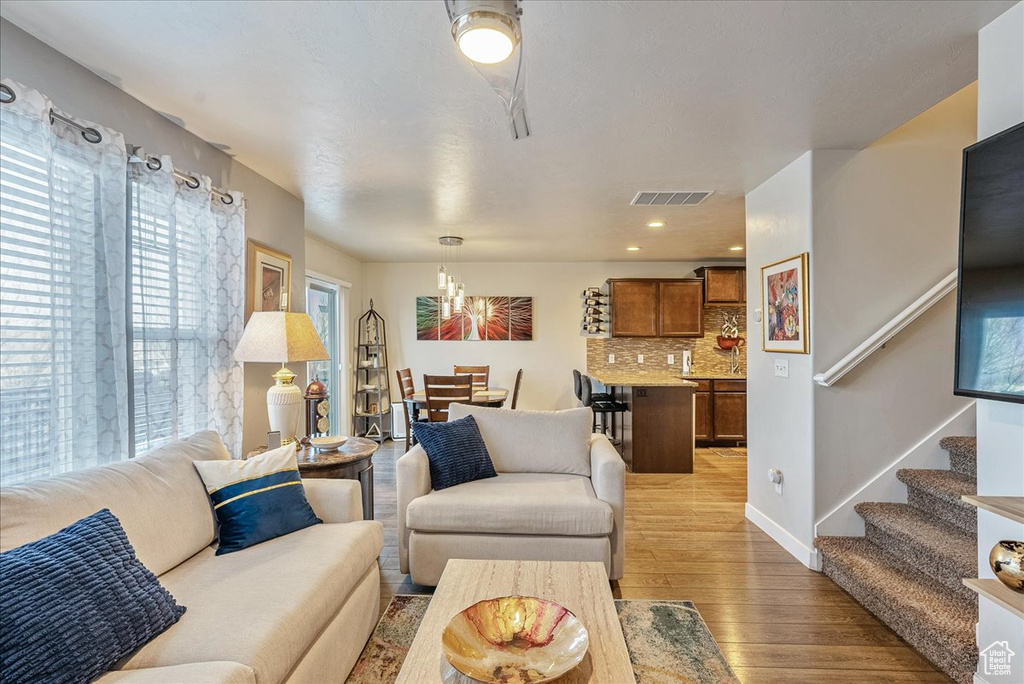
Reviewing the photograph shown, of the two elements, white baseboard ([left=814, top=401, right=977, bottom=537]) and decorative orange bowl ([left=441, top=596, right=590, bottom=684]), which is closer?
decorative orange bowl ([left=441, top=596, right=590, bottom=684])

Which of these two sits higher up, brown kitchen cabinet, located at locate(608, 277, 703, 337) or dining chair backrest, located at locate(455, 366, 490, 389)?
brown kitchen cabinet, located at locate(608, 277, 703, 337)

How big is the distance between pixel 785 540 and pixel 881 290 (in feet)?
5.47

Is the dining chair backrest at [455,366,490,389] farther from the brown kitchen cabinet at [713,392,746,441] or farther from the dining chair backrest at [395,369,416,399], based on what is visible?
the brown kitchen cabinet at [713,392,746,441]

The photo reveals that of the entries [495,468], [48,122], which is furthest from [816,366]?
[48,122]

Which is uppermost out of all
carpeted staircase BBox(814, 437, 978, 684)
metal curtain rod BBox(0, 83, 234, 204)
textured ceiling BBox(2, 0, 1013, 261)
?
textured ceiling BBox(2, 0, 1013, 261)

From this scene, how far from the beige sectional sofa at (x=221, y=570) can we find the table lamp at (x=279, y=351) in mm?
419

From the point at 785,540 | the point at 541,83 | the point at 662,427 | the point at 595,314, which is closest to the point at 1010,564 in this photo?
the point at 785,540

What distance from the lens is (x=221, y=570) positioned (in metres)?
1.79


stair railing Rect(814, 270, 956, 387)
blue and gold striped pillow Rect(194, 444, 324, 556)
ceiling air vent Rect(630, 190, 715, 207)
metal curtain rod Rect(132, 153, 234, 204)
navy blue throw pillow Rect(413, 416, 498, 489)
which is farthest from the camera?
ceiling air vent Rect(630, 190, 715, 207)

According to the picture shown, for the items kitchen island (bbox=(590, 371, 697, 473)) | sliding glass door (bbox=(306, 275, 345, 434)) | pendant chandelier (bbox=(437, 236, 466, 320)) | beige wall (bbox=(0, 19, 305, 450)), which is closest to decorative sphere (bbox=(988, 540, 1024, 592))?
kitchen island (bbox=(590, 371, 697, 473))

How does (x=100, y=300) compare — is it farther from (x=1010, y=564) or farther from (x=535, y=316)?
(x=535, y=316)

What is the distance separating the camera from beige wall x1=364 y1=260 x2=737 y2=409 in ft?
22.2

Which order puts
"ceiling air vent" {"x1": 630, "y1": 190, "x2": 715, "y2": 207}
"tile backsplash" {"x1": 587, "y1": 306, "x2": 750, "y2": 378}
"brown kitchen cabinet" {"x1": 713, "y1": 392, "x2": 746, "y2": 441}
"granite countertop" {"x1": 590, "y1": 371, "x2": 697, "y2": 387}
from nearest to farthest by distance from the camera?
"ceiling air vent" {"x1": 630, "y1": 190, "x2": 715, "y2": 207} < "granite countertop" {"x1": 590, "y1": 371, "x2": 697, "y2": 387} < "brown kitchen cabinet" {"x1": 713, "y1": 392, "x2": 746, "y2": 441} < "tile backsplash" {"x1": 587, "y1": 306, "x2": 750, "y2": 378}

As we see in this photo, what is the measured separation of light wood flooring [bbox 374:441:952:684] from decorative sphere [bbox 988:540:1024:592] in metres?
0.76
